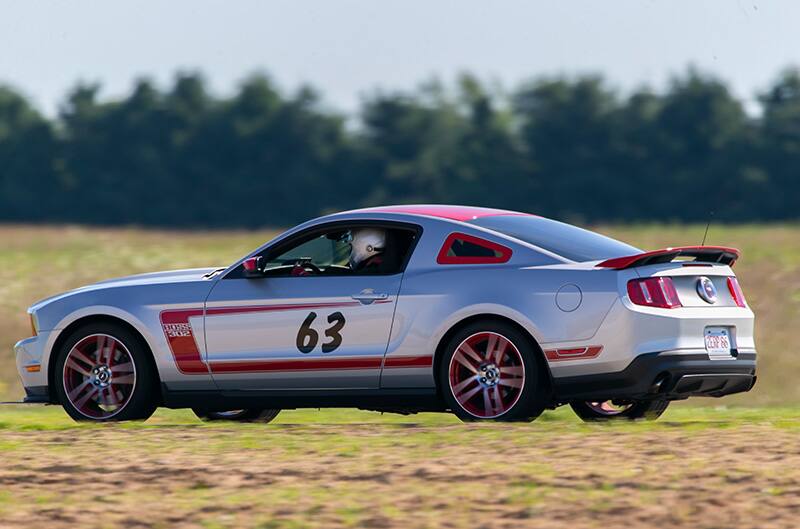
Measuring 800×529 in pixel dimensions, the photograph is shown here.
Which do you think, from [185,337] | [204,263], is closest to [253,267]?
[185,337]

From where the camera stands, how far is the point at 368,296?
10.2 meters

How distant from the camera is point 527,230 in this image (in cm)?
1041

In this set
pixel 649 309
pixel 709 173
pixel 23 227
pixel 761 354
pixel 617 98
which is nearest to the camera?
pixel 649 309

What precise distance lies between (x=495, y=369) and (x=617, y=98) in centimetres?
7823

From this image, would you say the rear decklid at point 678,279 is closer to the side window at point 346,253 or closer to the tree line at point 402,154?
the side window at point 346,253

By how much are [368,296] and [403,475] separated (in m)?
2.48

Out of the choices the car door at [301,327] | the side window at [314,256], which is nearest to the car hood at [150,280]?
the car door at [301,327]

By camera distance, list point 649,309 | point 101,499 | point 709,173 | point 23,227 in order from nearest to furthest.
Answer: point 101,499 → point 649,309 → point 23,227 → point 709,173

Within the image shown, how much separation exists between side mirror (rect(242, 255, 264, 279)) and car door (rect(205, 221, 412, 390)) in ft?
0.11

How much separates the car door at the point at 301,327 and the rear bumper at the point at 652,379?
127 centimetres

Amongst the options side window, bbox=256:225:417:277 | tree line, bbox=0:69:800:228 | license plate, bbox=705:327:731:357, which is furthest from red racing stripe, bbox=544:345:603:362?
tree line, bbox=0:69:800:228

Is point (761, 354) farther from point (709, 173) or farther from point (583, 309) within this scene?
point (709, 173)

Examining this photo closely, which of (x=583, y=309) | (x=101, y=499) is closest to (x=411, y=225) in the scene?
(x=583, y=309)

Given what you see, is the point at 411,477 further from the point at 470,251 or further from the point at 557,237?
the point at 557,237
